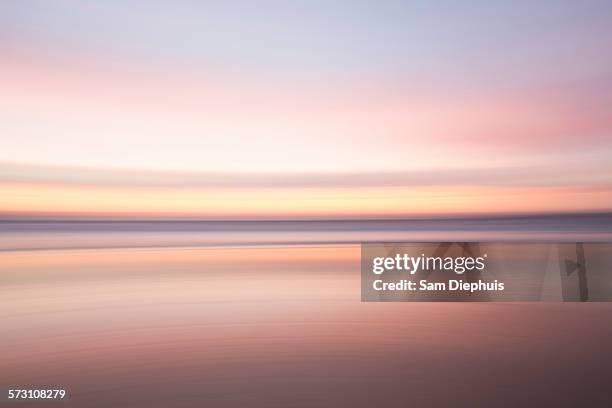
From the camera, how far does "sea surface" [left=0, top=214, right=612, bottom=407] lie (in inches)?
52.4

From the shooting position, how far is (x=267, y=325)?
135 centimetres

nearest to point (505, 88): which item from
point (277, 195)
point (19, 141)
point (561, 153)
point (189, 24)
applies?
point (561, 153)

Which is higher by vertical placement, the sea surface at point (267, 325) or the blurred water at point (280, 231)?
the blurred water at point (280, 231)

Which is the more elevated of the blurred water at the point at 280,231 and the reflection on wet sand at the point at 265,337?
the blurred water at the point at 280,231

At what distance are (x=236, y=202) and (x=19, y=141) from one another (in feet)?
1.71

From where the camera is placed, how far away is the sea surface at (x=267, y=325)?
4.37 feet

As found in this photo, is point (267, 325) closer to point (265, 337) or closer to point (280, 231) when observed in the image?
point (265, 337)

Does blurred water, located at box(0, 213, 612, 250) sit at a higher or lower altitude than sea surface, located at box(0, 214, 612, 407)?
higher

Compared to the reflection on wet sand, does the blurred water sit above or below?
above

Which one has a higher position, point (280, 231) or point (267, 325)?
point (280, 231)

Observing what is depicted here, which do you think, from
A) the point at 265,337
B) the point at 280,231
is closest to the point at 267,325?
the point at 265,337

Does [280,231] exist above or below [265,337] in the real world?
above

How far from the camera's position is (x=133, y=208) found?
53.0 inches

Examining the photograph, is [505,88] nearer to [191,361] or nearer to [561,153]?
[561,153]
